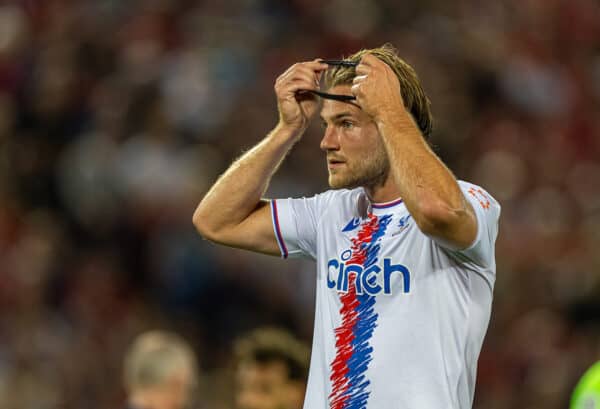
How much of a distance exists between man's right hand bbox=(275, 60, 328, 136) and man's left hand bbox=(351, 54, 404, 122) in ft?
1.16

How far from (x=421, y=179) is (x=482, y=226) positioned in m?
0.25

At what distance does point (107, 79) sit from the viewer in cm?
866

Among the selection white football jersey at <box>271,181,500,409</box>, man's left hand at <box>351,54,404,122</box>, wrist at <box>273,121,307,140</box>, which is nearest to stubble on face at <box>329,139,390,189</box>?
white football jersey at <box>271,181,500,409</box>

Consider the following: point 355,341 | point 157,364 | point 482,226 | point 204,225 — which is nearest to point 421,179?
point 482,226

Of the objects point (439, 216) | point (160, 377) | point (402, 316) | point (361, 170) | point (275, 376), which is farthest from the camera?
point (275, 376)

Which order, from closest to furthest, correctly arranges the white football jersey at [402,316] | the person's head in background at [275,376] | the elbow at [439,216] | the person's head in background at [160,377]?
the elbow at [439,216] < the white football jersey at [402,316] < the person's head in background at [160,377] < the person's head in background at [275,376]

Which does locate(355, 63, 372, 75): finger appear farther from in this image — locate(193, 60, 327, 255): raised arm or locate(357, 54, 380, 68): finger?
locate(193, 60, 327, 255): raised arm

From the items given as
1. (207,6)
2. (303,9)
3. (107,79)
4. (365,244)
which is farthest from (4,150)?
(365,244)

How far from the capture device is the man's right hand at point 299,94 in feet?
12.6

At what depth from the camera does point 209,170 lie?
314 inches

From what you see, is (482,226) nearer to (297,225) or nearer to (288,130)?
(297,225)

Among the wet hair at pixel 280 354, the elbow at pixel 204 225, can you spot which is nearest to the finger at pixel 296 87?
the elbow at pixel 204 225

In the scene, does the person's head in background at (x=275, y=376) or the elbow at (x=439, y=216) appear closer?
the elbow at (x=439, y=216)

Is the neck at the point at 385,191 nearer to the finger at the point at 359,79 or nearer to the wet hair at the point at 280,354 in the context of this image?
the finger at the point at 359,79
